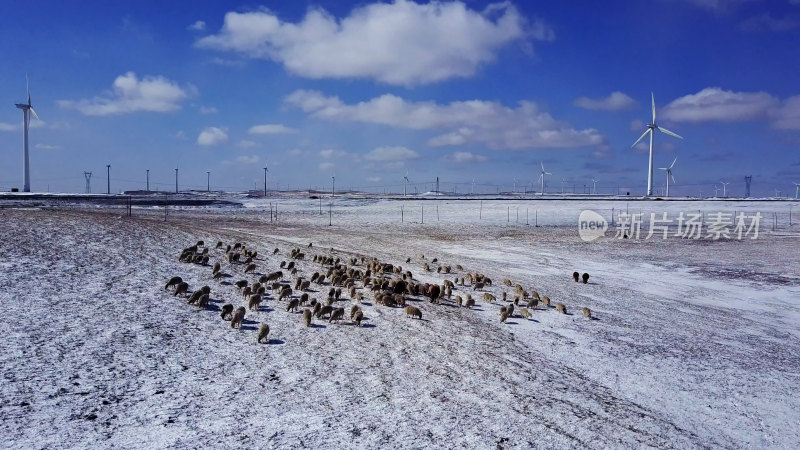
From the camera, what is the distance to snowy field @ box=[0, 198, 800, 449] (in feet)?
20.1

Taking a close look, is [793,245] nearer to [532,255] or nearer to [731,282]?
[731,282]

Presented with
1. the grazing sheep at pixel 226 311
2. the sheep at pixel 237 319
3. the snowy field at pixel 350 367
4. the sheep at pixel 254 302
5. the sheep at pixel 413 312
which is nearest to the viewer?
the snowy field at pixel 350 367

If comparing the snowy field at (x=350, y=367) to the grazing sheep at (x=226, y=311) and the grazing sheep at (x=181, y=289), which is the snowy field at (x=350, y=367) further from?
the grazing sheep at (x=181, y=289)

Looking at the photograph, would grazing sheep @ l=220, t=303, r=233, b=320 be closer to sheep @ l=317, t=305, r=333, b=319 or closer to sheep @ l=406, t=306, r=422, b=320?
sheep @ l=317, t=305, r=333, b=319

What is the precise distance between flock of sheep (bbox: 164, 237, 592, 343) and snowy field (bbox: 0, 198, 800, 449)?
0.22 metres

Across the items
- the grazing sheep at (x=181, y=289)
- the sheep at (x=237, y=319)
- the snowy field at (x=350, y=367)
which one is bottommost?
the snowy field at (x=350, y=367)

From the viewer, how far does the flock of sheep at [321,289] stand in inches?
415

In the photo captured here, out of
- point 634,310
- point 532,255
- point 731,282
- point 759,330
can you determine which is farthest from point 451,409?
point 532,255

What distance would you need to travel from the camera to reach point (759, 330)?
47.2 ft

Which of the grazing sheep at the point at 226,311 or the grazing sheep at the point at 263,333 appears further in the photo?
the grazing sheep at the point at 226,311

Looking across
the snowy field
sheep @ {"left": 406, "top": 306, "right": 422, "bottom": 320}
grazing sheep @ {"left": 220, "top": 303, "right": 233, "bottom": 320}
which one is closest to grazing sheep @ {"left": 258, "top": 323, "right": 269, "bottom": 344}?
the snowy field

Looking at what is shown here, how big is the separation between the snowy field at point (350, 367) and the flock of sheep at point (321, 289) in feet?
0.71

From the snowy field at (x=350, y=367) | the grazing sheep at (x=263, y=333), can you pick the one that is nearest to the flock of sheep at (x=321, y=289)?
the grazing sheep at (x=263, y=333)

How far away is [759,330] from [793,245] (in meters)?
27.8
